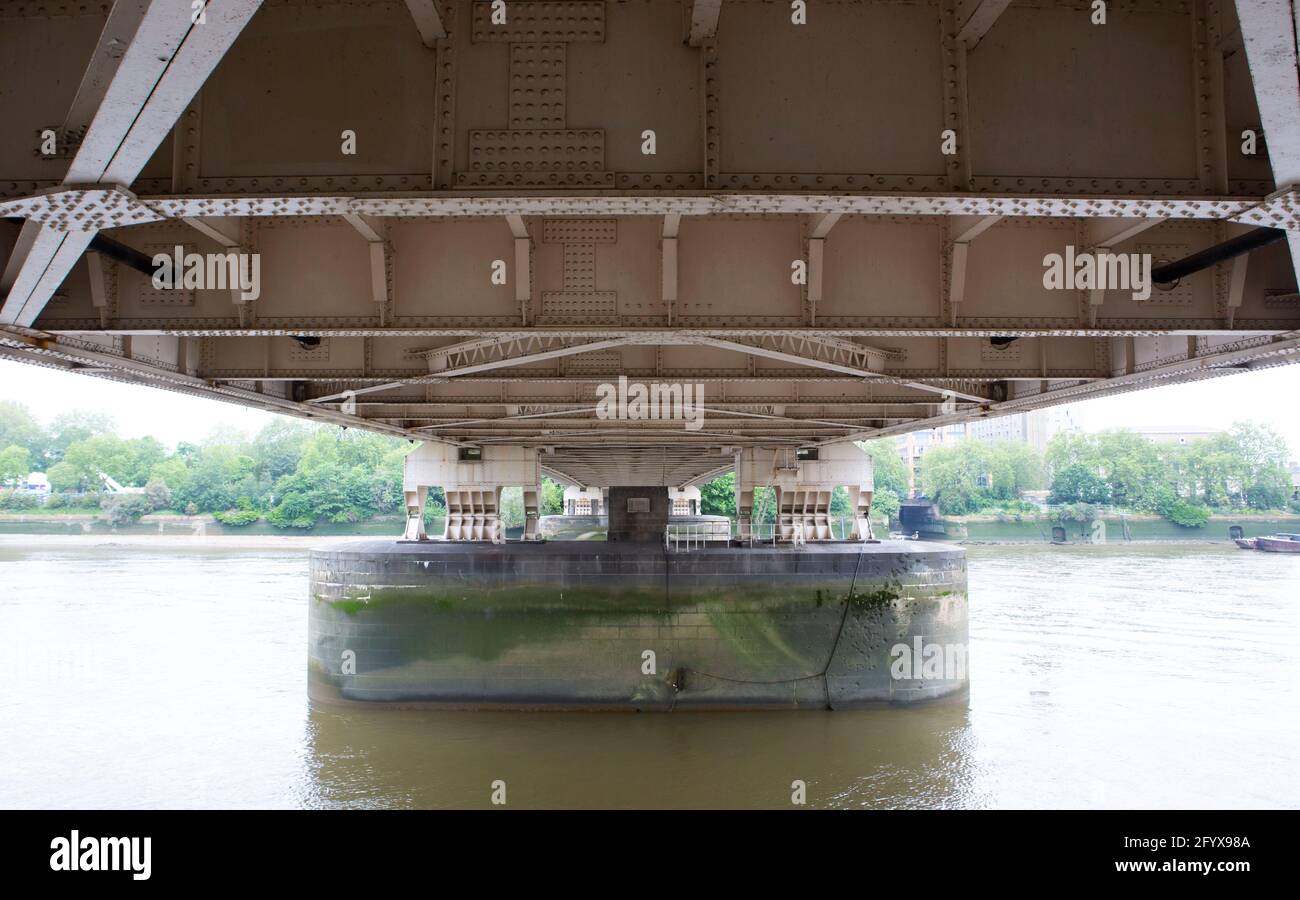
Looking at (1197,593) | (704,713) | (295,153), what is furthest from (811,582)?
(1197,593)

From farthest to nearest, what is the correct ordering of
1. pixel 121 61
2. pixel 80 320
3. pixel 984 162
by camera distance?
pixel 80 320
pixel 984 162
pixel 121 61

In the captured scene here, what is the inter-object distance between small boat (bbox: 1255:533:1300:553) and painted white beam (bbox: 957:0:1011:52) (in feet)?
225

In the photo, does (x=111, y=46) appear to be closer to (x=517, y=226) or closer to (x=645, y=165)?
(x=645, y=165)

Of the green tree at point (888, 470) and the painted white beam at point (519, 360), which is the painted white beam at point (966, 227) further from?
the green tree at point (888, 470)

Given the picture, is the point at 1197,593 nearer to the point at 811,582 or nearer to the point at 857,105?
the point at 811,582

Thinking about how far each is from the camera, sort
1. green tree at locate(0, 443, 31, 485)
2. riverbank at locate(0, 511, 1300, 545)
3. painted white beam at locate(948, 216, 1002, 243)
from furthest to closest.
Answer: green tree at locate(0, 443, 31, 485) → riverbank at locate(0, 511, 1300, 545) → painted white beam at locate(948, 216, 1002, 243)

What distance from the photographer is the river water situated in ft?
51.8

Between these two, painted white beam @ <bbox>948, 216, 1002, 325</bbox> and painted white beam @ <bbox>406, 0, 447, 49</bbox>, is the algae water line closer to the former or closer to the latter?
painted white beam @ <bbox>948, 216, 1002, 325</bbox>

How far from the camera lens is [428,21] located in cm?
664

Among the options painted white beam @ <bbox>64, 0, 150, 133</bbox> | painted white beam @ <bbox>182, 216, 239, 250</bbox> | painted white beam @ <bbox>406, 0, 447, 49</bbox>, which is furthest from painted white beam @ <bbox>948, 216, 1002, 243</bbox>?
painted white beam @ <bbox>182, 216, 239, 250</bbox>

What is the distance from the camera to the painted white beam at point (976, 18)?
6359mm

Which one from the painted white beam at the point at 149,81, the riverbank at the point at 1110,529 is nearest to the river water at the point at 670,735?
the painted white beam at the point at 149,81
